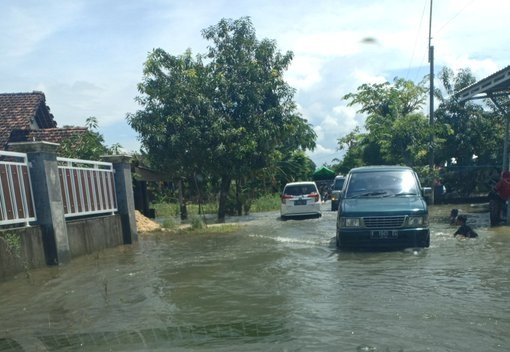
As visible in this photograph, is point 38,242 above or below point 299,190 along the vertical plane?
below

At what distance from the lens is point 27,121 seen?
21375mm

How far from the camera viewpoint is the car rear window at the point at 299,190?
21734 millimetres

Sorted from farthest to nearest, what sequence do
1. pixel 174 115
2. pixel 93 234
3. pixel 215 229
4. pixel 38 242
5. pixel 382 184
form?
pixel 174 115 < pixel 215 229 < pixel 93 234 < pixel 382 184 < pixel 38 242

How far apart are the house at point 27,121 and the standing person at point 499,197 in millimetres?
13970

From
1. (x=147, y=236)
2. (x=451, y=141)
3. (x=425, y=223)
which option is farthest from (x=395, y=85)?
(x=425, y=223)

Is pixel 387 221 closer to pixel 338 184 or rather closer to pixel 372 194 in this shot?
pixel 372 194

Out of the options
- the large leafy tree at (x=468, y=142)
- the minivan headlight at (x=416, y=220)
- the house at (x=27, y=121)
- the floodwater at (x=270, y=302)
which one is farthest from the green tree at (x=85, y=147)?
the large leafy tree at (x=468, y=142)

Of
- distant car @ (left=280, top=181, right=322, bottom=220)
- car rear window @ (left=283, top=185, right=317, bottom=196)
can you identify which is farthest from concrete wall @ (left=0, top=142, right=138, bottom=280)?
car rear window @ (left=283, top=185, right=317, bottom=196)

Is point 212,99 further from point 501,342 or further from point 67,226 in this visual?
point 501,342

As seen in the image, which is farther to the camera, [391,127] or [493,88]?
[391,127]

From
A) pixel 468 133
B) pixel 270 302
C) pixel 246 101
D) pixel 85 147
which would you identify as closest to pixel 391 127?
pixel 468 133

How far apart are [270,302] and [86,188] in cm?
715

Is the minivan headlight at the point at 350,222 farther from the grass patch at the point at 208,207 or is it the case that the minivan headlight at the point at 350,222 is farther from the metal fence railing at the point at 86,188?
the grass patch at the point at 208,207

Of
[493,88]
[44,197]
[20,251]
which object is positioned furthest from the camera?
[493,88]
